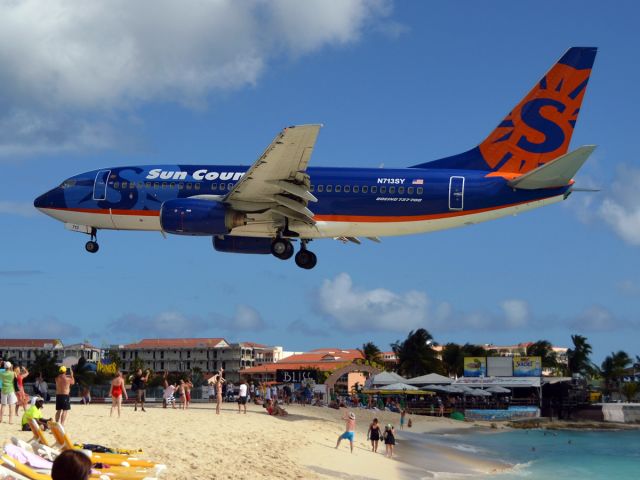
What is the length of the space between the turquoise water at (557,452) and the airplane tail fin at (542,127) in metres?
14.9

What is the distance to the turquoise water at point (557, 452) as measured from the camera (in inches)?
1951

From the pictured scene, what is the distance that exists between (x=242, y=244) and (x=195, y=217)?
466 centimetres

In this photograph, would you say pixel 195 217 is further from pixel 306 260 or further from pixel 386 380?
pixel 386 380

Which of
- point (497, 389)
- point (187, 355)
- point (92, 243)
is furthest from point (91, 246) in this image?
point (187, 355)

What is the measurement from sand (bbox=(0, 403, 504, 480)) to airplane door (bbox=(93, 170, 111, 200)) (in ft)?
31.3

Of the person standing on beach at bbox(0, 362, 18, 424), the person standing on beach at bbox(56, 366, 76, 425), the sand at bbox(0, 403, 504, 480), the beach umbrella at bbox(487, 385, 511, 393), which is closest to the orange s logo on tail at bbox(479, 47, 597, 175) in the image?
the sand at bbox(0, 403, 504, 480)

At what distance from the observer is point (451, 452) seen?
5025cm

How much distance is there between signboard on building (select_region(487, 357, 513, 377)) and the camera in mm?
98312

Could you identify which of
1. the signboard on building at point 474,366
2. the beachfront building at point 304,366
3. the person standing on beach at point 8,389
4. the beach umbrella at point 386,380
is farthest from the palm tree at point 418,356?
the person standing on beach at point 8,389

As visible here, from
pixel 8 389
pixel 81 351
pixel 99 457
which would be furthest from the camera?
pixel 81 351

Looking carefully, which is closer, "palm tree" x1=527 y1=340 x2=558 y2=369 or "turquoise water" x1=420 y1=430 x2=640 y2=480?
"turquoise water" x1=420 y1=430 x2=640 y2=480

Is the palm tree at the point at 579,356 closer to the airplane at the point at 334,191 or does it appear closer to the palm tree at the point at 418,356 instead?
the palm tree at the point at 418,356

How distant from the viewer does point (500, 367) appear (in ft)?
324

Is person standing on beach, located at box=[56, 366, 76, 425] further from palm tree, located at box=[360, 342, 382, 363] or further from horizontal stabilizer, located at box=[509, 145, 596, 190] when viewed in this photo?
palm tree, located at box=[360, 342, 382, 363]
